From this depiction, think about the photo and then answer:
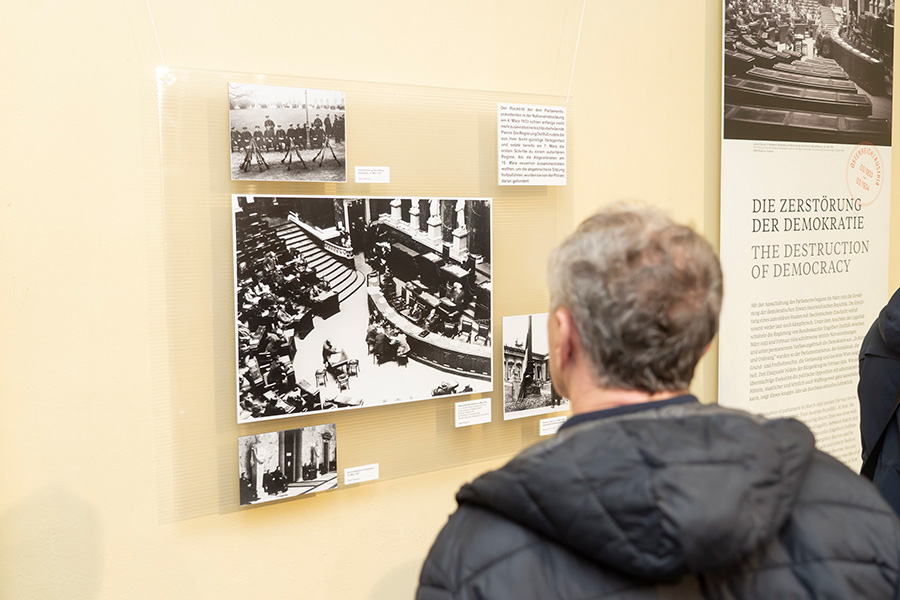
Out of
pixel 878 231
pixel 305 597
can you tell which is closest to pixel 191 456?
pixel 305 597

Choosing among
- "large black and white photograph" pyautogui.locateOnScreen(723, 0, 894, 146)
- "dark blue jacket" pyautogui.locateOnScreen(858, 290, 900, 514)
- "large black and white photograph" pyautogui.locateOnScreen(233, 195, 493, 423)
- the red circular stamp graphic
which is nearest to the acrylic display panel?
"large black and white photograph" pyautogui.locateOnScreen(233, 195, 493, 423)

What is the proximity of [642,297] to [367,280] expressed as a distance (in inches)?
40.4

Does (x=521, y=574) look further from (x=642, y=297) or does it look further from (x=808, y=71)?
(x=808, y=71)

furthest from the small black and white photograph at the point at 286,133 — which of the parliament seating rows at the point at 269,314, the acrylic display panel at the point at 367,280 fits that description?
the parliament seating rows at the point at 269,314

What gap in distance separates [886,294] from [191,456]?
261 centimetres

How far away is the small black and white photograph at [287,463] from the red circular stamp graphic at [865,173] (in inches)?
85.0

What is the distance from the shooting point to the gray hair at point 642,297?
2.90ft

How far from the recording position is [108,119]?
157 cm

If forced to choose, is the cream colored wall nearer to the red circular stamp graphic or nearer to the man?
the man

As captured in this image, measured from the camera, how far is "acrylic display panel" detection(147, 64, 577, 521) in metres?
1.64

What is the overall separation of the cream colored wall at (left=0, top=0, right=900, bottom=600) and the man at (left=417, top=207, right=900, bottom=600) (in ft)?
3.30

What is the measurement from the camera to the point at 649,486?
29.4 inches
